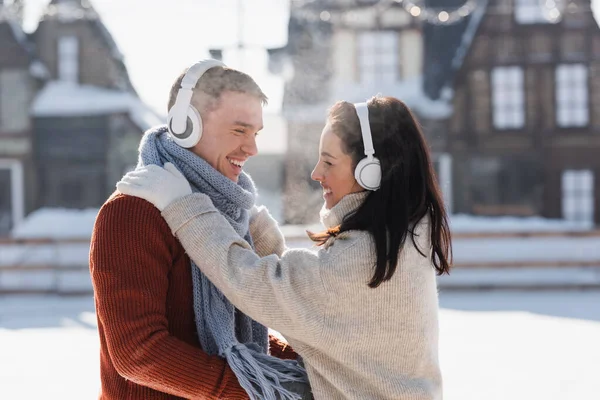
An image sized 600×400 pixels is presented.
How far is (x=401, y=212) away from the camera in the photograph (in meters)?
2.28

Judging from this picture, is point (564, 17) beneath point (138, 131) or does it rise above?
above

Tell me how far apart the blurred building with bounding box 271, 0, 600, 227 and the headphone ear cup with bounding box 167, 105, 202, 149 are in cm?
1602

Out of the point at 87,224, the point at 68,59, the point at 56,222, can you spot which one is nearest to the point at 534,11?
the point at 68,59

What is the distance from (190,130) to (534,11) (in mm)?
18026

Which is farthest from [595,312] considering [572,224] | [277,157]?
[277,157]

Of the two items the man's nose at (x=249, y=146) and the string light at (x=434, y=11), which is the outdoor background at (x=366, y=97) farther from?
the man's nose at (x=249, y=146)

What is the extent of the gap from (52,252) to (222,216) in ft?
48.0

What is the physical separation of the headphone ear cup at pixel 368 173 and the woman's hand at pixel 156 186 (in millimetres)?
482

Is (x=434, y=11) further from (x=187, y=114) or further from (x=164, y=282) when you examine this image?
(x=164, y=282)

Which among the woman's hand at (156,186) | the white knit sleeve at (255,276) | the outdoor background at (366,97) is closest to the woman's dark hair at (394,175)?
the white knit sleeve at (255,276)

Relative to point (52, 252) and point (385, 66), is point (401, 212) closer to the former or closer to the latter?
point (52, 252)

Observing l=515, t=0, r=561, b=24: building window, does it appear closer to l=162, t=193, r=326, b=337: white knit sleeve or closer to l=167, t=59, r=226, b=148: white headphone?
l=167, t=59, r=226, b=148: white headphone

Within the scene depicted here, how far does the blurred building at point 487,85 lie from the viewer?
18.6 meters

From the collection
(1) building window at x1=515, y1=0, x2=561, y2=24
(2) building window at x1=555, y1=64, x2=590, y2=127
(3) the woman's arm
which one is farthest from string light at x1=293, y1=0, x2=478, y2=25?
(3) the woman's arm
